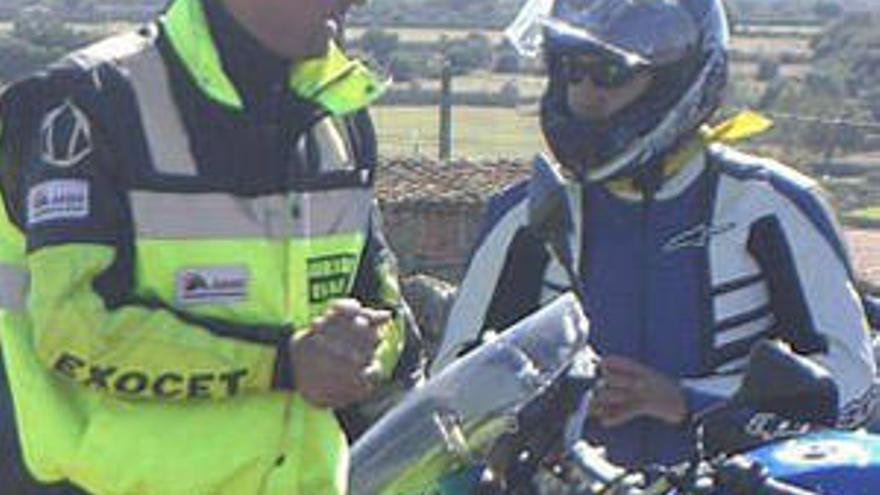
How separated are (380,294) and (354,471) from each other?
461 millimetres

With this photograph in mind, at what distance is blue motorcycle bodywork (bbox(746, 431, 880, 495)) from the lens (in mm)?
2684

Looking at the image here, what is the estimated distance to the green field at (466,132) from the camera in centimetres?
1470

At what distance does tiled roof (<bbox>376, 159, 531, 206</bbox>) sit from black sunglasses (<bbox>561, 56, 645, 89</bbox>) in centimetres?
706

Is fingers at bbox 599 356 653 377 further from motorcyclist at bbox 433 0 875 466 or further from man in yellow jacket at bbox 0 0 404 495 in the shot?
man in yellow jacket at bbox 0 0 404 495

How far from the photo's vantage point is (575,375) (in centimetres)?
262

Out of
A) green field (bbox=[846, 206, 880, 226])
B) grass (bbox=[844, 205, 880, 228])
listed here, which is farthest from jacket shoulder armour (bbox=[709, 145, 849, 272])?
green field (bbox=[846, 206, 880, 226])

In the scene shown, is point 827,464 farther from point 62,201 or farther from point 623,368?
point 62,201

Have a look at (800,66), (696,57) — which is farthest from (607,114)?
(800,66)

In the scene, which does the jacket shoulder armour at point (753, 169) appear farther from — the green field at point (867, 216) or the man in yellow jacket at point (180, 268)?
the green field at point (867, 216)

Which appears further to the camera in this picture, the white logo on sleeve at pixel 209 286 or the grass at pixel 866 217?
the grass at pixel 866 217

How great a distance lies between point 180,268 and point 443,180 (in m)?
9.75

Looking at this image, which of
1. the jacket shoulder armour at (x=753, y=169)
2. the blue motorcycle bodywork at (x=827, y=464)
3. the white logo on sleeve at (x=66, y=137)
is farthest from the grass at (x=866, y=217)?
the white logo on sleeve at (x=66, y=137)

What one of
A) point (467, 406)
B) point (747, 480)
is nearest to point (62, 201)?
point (467, 406)

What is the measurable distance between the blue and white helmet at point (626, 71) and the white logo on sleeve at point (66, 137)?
1.29 meters
